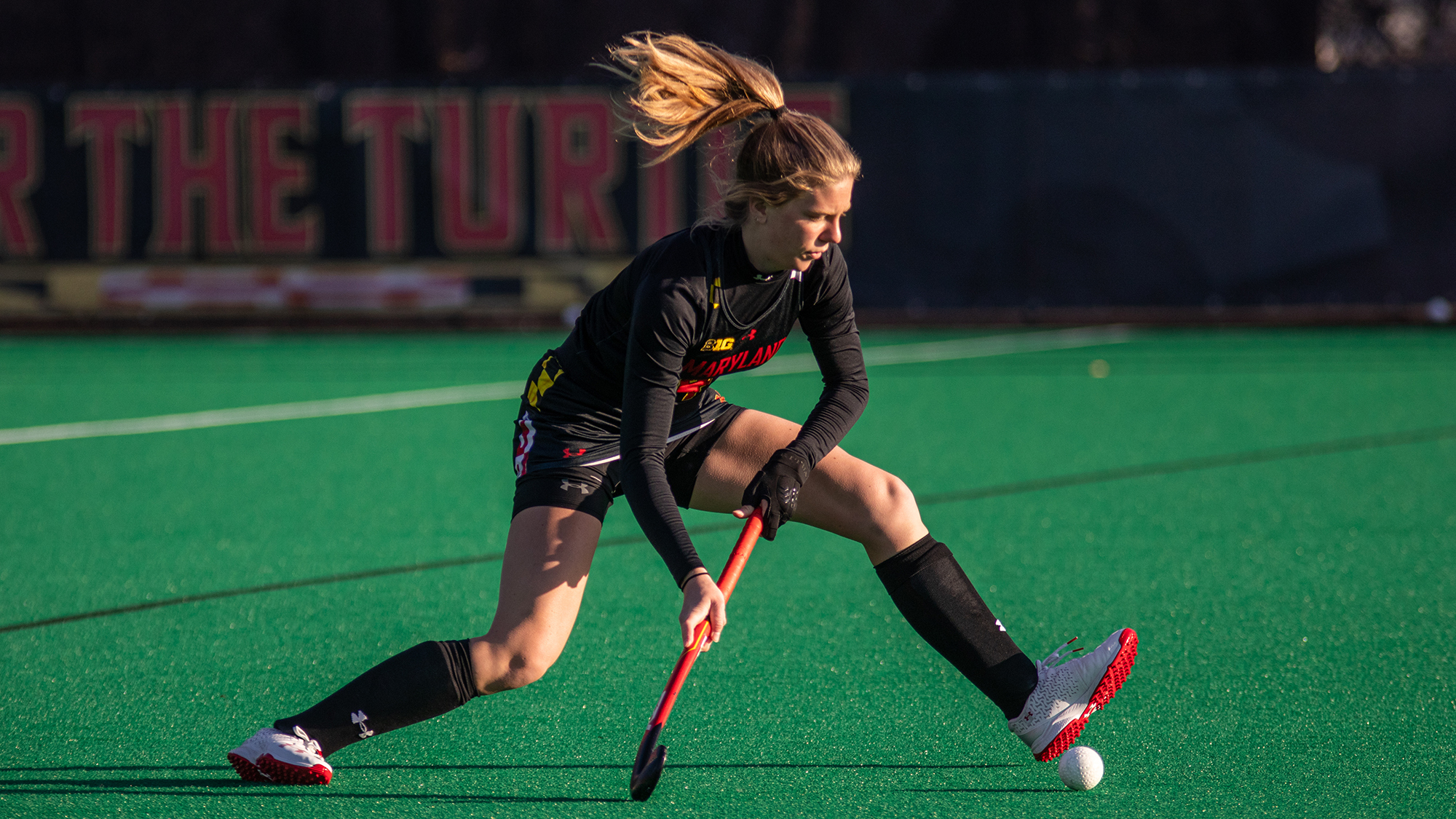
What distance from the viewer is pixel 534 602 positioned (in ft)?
10.8

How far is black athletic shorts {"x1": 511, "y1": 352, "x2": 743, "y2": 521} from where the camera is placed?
3.43 m

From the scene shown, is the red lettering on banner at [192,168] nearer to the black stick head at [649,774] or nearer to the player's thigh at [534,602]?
the player's thigh at [534,602]

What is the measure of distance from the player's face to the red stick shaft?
57 cm

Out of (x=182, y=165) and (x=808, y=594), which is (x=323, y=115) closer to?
(x=182, y=165)

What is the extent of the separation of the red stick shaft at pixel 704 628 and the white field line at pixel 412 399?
6.47m

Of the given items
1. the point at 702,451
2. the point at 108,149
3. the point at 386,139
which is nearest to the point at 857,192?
the point at 386,139

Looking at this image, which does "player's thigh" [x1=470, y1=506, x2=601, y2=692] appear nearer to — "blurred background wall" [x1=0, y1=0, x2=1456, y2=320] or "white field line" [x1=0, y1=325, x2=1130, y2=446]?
"white field line" [x1=0, y1=325, x2=1130, y2=446]

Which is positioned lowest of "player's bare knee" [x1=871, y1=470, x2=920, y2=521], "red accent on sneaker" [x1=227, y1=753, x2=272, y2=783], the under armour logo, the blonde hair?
"red accent on sneaker" [x1=227, y1=753, x2=272, y2=783]

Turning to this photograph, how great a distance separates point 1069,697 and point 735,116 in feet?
5.05

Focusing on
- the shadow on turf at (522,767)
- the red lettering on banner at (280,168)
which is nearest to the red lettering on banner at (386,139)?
the red lettering on banner at (280,168)

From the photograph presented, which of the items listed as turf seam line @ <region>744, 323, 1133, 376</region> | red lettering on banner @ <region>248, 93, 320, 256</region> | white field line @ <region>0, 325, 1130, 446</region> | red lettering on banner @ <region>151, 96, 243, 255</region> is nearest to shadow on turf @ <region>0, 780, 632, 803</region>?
white field line @ <region>0, 325, 1130, 446</region>

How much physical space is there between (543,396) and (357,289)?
1198 centimetres

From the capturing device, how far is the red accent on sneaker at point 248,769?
334 cm

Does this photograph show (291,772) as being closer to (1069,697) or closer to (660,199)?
(1069,697)
